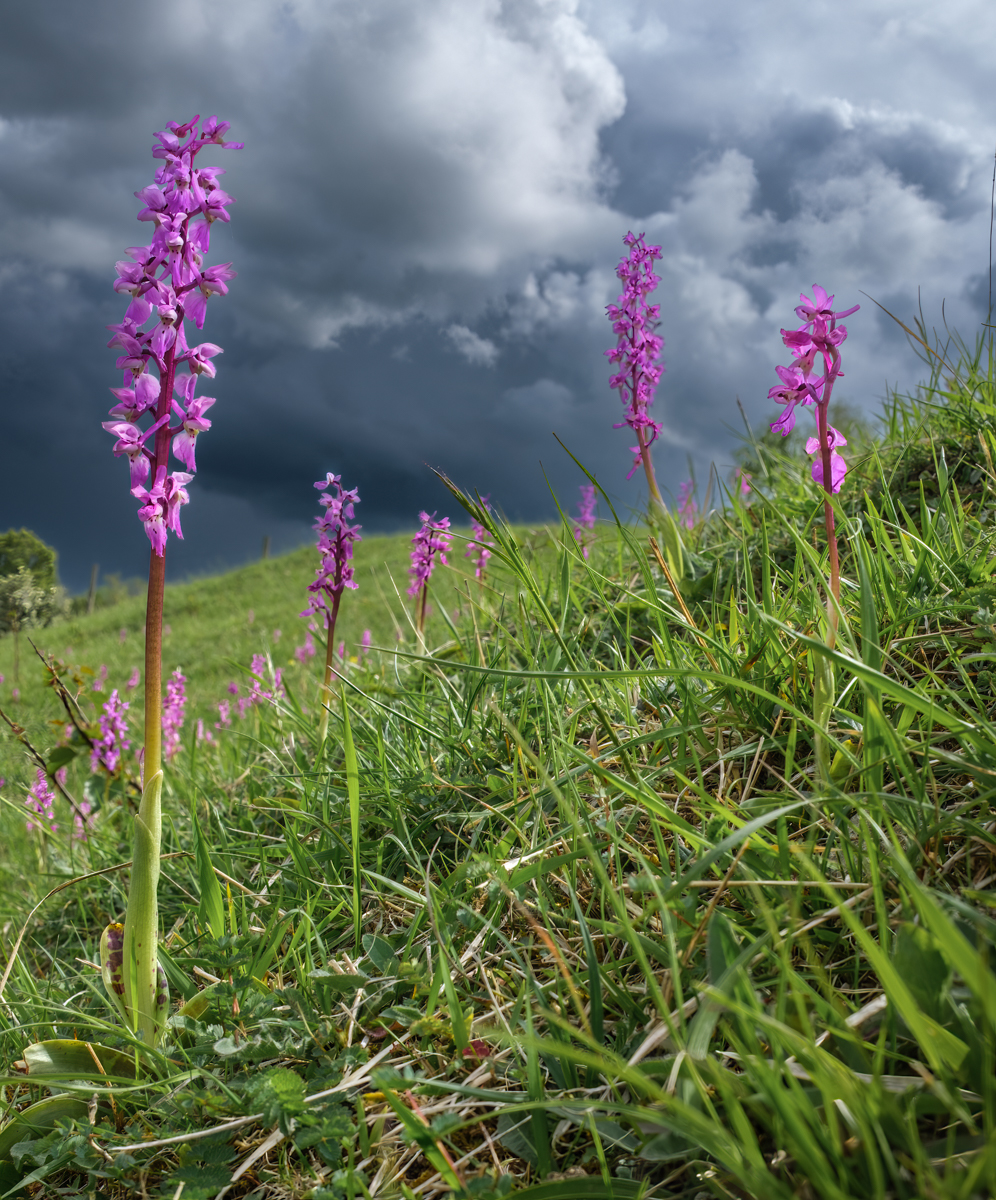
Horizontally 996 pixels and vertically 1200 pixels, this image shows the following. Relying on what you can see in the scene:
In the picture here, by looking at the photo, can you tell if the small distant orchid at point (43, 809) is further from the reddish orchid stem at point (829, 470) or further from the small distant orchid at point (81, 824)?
the reddish orchid stem at point (829, 470)

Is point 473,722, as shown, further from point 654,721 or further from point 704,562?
point 704,562

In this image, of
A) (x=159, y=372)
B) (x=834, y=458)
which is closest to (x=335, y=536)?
(x=159, y=372)

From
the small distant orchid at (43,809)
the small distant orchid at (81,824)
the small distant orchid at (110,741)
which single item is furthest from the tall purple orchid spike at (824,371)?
the small distant orchid at (110,741)

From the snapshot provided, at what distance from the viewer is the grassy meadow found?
3.14 ft

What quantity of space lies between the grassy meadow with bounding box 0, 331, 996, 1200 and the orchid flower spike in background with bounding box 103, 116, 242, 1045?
174 millimetres

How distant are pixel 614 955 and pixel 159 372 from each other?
185 cm

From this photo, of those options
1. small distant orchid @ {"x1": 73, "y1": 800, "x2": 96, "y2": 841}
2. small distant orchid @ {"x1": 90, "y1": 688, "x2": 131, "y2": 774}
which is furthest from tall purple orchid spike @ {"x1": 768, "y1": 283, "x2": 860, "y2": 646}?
small distant orchid @ {"x1": 90, "y1": 688, "x2": 131, "y2": 774}

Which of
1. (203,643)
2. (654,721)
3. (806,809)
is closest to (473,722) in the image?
(654,721)

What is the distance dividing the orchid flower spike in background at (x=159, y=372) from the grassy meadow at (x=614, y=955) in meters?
0.17

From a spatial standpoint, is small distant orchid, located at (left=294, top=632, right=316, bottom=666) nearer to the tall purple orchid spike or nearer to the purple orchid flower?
the purple orchid flower

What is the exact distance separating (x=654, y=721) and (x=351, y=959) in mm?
1078

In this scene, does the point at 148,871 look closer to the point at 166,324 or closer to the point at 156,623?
the point at 156,623

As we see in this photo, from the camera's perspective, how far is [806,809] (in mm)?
1609

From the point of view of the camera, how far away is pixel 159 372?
1.93 metres
